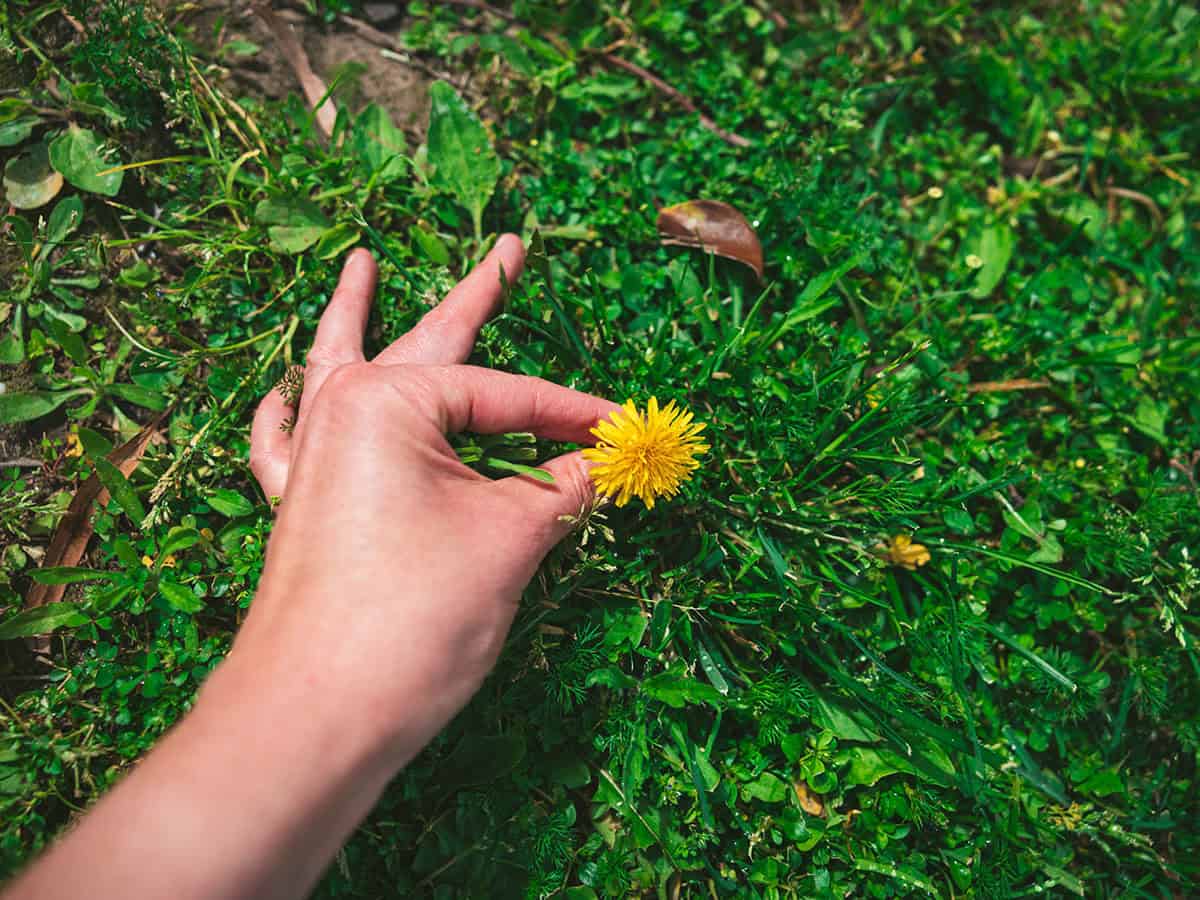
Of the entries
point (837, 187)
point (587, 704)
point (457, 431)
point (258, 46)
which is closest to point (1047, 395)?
point (837, 187)

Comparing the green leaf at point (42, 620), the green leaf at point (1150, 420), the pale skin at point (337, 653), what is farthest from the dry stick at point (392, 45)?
the green leaf at point (1150, 420)

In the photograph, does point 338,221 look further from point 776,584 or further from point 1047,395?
point 1047,395

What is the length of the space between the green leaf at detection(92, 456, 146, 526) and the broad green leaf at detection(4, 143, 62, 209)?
1062mm

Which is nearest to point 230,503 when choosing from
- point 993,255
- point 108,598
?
point 108,598

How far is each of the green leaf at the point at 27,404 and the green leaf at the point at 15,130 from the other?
0.92 meters

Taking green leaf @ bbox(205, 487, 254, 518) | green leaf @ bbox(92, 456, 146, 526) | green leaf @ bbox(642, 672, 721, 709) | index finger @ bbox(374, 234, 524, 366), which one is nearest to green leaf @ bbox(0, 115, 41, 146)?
green leaf @ bbox(92, 456, 146, 526)

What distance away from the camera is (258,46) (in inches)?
119

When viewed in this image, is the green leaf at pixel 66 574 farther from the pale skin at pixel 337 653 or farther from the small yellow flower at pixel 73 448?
the pale skin at pixel 337 653

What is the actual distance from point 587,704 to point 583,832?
1.44 feet

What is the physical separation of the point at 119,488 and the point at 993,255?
132 inches

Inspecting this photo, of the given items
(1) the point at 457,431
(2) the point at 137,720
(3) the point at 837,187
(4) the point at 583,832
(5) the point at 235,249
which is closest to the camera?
(1) the point at 457,431

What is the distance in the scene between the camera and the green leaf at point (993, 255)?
3.09 meters

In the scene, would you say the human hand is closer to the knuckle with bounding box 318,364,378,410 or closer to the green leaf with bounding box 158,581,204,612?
the knuckle with bounding box 318,364,378,410

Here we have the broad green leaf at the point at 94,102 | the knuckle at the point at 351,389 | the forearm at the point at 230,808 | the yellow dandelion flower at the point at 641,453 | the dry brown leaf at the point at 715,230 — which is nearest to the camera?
the forearm at the point at 230,808
